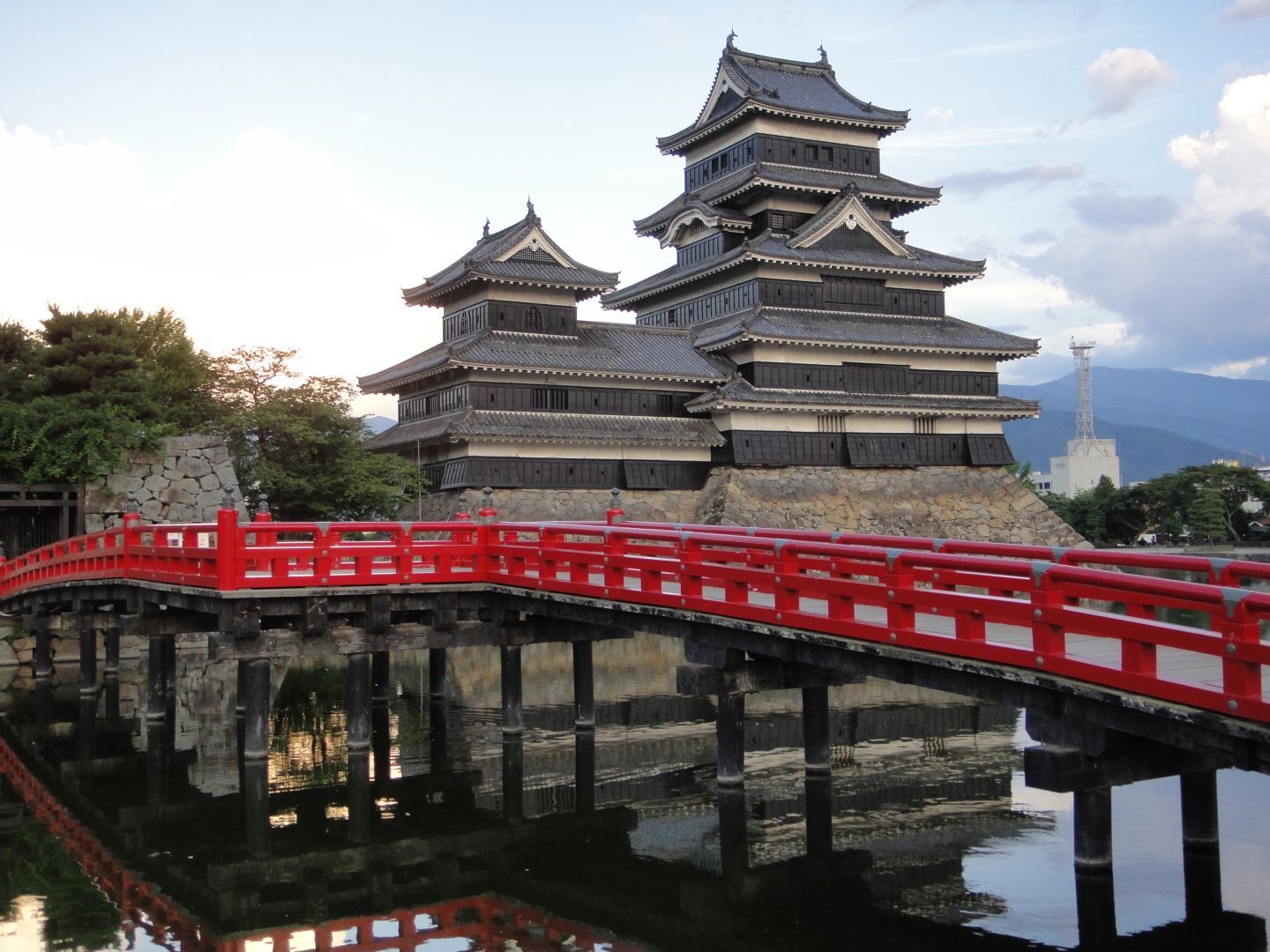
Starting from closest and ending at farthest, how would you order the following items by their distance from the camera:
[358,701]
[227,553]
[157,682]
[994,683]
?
1. [994,683]
2. [227,553]
3. [358,701]
4. [157,682]

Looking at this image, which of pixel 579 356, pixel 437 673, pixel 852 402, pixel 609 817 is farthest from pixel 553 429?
pixel 609 817

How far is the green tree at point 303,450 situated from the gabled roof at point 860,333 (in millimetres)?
14471

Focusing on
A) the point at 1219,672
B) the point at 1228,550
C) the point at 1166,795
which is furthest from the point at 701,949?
the point at 1228,550

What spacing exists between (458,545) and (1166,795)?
11681 mm

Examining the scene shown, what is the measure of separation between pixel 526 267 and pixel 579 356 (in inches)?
156

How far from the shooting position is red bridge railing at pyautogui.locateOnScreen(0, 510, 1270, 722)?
9.87m

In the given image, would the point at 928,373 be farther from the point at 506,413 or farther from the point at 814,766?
the point at 814,766

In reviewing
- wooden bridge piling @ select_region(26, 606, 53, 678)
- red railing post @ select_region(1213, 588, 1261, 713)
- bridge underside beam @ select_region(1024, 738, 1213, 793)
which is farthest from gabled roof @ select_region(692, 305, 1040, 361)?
red railing post @ select_region(1213, 588, 1261, 713)

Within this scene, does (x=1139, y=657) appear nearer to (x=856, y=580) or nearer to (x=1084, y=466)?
(x=856, y=580)

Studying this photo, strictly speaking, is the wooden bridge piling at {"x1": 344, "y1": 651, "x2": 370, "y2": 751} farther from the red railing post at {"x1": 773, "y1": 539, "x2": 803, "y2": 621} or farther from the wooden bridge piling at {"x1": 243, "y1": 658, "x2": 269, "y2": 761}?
the red railing post at {"x1": 773, "y1": 539, "x2": 803, "y2": 621}

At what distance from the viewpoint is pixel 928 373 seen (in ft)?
176

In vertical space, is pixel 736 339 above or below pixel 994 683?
above

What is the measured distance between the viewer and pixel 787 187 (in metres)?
52.5

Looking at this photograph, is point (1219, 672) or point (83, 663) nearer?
point (1219, 672)
